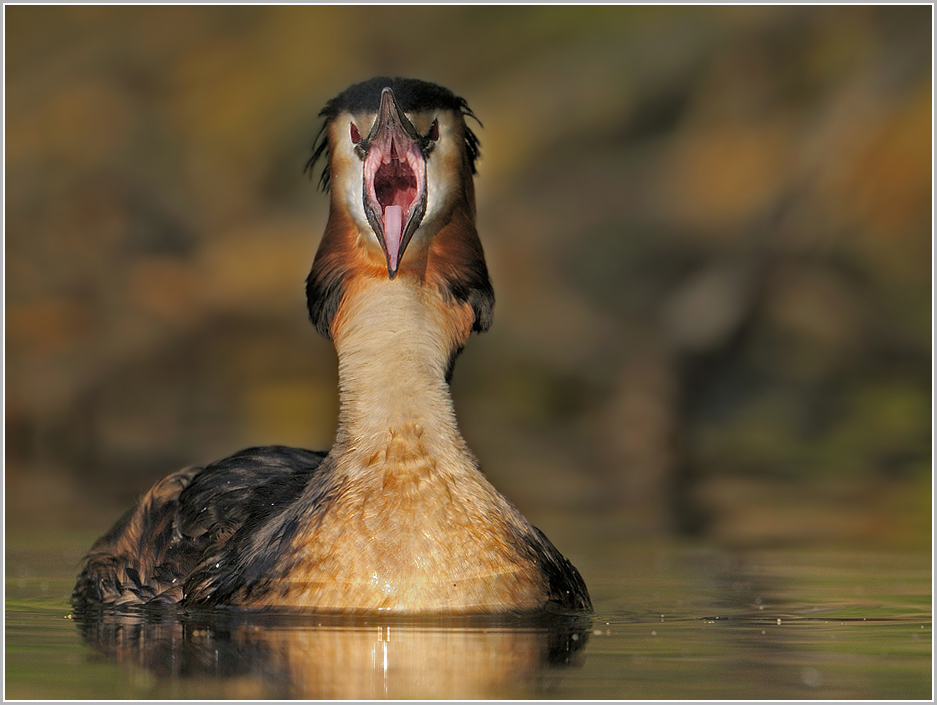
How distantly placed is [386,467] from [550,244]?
10861 mm

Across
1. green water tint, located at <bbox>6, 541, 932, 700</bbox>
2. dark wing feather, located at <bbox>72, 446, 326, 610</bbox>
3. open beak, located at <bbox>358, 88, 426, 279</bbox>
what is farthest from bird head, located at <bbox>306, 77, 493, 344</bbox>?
green water tint, located at <bbox>6, 541, 932, 700</bbox>

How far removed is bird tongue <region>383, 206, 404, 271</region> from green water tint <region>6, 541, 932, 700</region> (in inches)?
59.9

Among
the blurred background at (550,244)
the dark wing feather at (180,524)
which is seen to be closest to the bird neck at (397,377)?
the dark wing feather at (180,524)

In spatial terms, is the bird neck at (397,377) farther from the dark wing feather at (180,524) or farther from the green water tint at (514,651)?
the green water tint at (514,651)

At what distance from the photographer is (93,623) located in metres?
6.54

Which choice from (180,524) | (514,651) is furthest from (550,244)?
(514,651)

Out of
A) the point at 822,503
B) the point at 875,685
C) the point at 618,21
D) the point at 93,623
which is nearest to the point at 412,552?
the point at 93,623

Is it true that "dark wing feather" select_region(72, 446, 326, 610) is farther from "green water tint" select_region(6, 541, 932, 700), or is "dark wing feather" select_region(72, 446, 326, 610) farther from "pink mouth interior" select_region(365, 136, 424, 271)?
"pink mouth interior" select_region(365, 136, 424, 271)

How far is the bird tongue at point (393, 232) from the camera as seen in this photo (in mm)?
6636

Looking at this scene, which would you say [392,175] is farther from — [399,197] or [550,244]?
[550,244]

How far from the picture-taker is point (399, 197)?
22.7 feet

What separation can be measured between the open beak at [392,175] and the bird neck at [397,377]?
0.83 ft

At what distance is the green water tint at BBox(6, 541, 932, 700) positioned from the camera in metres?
4.76

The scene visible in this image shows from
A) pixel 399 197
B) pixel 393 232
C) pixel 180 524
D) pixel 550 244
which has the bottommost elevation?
pixel 180 524
